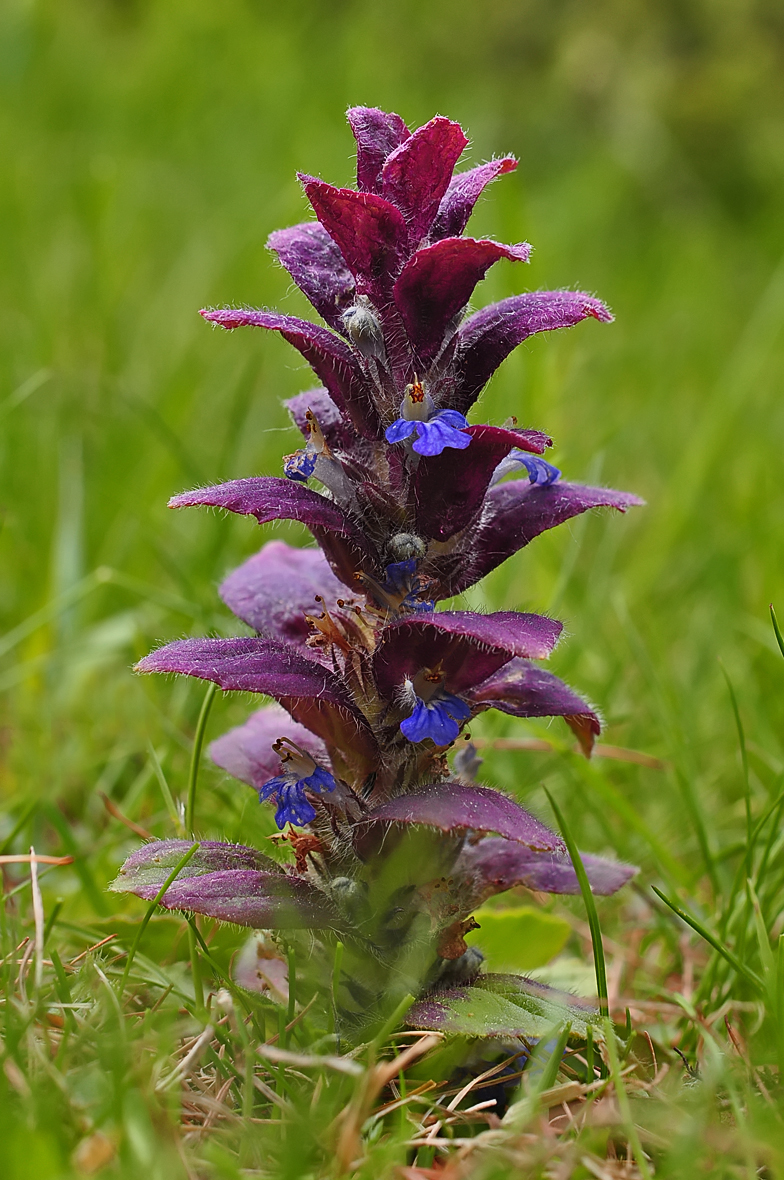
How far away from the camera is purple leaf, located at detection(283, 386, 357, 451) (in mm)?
1446

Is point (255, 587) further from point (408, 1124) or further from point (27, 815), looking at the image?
point (408, 1124)

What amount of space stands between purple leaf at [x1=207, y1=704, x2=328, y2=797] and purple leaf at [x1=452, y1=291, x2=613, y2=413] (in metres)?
0.52

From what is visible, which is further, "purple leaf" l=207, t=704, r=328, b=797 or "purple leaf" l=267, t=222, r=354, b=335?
"purple leaf" l=207, t=704, r=328, b=797

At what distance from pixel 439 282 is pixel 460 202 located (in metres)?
0.17

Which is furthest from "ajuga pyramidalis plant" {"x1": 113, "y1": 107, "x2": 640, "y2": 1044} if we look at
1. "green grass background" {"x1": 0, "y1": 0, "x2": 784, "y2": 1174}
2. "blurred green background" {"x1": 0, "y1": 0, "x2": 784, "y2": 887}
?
"green grass background" {"x1": 0, "y1": 0, "x2": 784, "y2": 1174}

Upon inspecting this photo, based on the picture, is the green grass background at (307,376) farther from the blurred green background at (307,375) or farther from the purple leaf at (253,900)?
the purple leaf at (253,900)

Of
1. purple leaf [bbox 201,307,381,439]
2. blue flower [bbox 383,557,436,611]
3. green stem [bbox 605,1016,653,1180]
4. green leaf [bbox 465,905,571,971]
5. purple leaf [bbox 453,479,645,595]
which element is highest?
purple leaf [bbox 201,307,381,439]

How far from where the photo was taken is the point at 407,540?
136cm

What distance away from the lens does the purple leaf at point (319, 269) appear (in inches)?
55.8

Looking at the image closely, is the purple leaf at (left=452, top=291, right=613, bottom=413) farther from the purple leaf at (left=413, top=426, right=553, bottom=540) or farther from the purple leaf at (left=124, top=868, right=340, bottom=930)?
the purple leaf at (left=124, top=868, right=340, bottom=930)

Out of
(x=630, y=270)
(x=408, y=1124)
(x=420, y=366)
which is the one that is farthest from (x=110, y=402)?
(x=630, y=270)

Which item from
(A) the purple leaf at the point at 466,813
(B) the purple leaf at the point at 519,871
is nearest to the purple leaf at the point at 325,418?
(A) the purple leaf at the point at 466,813

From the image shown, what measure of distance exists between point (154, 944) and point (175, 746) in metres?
0.50

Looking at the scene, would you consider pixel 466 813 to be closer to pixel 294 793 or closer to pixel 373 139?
pixel 294 793
